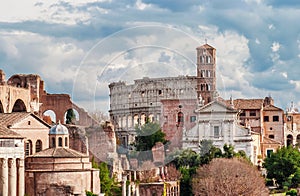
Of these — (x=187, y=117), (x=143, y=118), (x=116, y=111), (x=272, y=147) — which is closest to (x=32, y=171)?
(x=116, y=111)

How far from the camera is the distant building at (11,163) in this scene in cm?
Result: 3466

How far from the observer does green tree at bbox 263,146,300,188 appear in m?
50.3

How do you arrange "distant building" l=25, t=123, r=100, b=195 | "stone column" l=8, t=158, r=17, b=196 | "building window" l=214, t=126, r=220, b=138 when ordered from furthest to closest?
"building window" l=214, t=126, r=220, b=138 → "distant building" l=25, t=123, r=100, b=195 → "stone column" l=8, t=158, r=17, b=196

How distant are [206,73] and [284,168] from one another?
33.2ft

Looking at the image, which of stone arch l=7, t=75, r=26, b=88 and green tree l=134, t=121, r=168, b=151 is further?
stone arch l=7, t=75, r=26, b=88

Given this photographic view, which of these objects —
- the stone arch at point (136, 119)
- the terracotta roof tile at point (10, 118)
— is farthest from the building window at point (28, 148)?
the stone arch at point (136, 119)

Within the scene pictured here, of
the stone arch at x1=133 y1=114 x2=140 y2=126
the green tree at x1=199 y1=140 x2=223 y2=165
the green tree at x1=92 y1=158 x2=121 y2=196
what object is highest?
the stone arch at x1=133 y1=114 x2=140 y2=126

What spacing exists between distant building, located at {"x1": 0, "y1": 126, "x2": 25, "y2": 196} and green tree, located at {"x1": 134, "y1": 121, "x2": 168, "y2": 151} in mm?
16193

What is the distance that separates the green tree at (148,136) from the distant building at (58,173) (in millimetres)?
13218

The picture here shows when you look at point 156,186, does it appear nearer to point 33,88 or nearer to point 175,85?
point 175,85

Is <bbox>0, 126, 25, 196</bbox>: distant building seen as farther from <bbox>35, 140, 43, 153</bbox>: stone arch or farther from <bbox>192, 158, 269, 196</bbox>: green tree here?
<bbox>192, 158, 269, 196</bbox>: green tree

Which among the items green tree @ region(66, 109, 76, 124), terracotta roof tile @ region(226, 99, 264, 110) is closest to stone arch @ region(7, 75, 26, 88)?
green tree @ region(66, 109, 76, 124)

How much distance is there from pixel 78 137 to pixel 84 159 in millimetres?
8742

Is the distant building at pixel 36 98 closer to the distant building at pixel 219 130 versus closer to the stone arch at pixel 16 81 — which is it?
the stone arch at pixel 16 81
